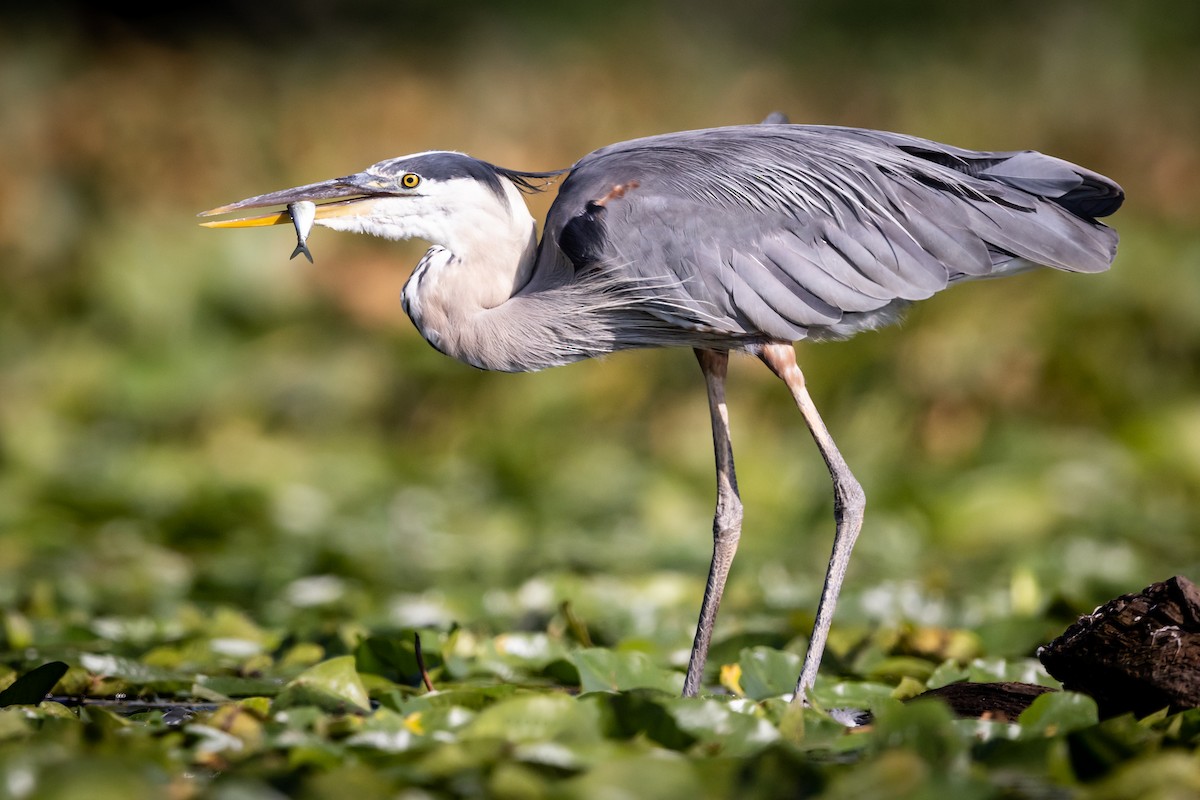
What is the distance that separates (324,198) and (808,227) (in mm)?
1253

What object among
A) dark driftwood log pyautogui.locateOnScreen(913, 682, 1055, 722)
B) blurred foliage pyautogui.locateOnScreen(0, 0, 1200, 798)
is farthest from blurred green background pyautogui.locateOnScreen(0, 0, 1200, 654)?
dark driftwood log pyautogui.locateOnScreen(913, 682, 1055, 722)

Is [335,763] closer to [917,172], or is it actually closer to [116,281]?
[917,172]

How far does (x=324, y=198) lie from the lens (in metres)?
3.54

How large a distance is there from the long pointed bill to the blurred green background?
1459 millimetres

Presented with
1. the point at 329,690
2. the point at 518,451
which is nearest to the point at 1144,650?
the point at 329,690

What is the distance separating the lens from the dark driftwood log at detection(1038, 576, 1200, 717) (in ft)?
9.48

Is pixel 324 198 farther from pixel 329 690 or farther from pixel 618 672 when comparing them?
pixel 618 672

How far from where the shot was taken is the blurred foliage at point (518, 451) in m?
2.64

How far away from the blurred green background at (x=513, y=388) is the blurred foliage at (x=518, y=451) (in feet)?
0.09

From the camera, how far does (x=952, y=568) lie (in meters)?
5.61

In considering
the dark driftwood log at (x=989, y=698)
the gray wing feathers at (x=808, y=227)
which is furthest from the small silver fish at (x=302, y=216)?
the dark driftwood log at (x=989, y=698)

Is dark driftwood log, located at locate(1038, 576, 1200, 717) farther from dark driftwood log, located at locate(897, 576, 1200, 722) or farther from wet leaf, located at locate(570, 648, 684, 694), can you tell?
wet leaf, located at locate(570, 648, 684, 694)

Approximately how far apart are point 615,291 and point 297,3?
11.1 meters

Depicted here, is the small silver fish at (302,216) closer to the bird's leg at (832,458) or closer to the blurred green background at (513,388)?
the bird's leg at (832,458)
